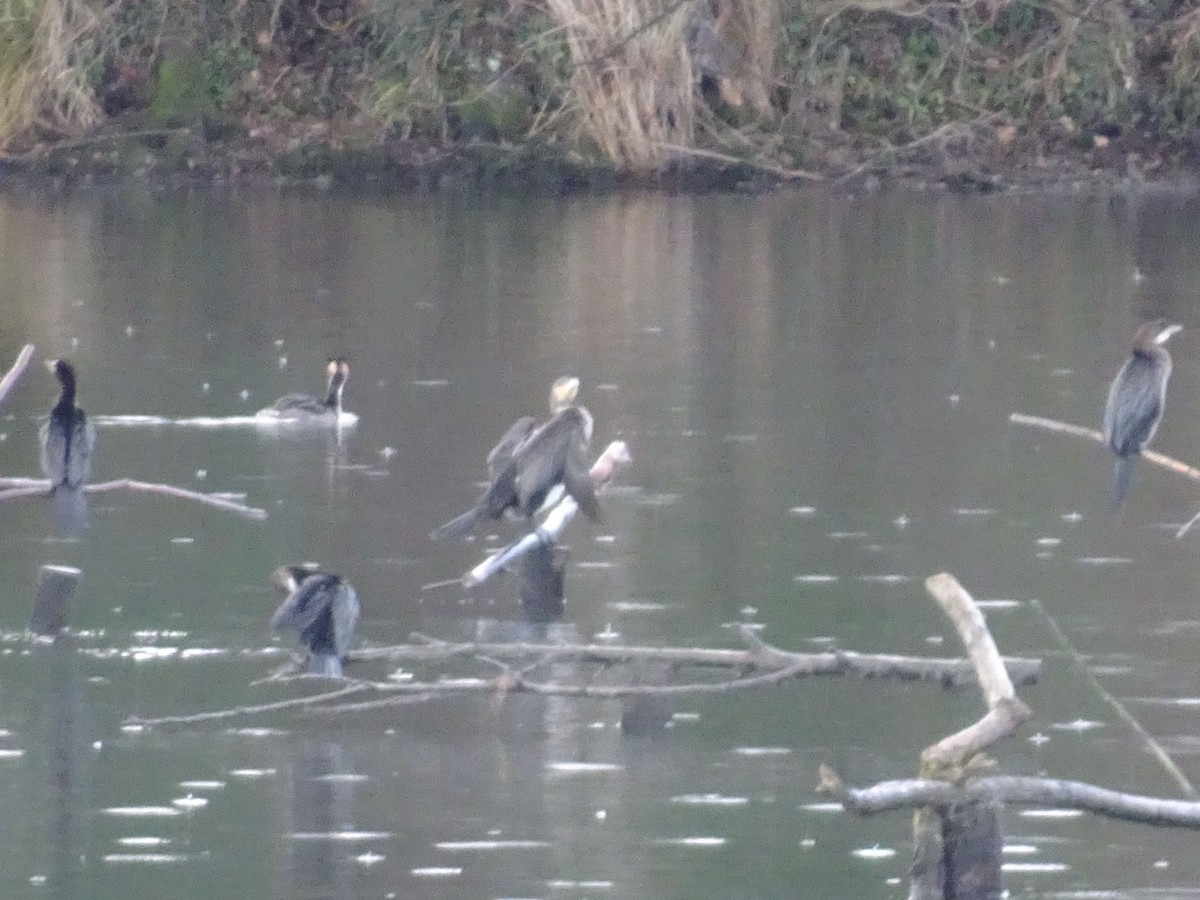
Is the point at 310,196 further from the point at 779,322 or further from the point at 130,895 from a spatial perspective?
the point at 130,895

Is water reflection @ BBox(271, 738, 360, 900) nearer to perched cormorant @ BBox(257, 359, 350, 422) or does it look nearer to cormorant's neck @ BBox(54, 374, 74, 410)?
cormorant's neck @ BBox(54, 374, 74, 410)

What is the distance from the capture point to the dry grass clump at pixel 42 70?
74.4 ft

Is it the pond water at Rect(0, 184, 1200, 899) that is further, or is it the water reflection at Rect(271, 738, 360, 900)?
the pond water at Rect(0, 184, 1200, 899)

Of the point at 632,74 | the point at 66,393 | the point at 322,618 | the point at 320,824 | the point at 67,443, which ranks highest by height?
the point at 632,74

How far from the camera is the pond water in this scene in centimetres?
564

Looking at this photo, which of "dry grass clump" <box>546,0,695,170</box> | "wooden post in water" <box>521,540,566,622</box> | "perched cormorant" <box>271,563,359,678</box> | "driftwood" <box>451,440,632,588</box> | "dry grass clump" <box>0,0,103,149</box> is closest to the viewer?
"perched cormorant" <box>271,563,359,678</box>

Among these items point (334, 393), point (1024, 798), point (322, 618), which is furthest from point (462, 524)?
point (334, 393)

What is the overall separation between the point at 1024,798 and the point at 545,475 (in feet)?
11.7

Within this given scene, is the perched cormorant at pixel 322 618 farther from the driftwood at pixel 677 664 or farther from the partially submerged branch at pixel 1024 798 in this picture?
the partially submerged branch at pixel 1024 798

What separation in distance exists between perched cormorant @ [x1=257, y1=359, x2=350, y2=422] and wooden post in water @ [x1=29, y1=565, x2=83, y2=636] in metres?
3.58

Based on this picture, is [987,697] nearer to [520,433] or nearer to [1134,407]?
[1134,407]

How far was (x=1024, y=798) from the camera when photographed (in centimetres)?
376

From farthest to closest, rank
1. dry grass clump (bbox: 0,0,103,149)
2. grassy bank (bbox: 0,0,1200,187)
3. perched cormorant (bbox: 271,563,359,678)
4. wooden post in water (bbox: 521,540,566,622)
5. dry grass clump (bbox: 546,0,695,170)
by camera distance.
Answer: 1. dry grass clump (bbox: 0,0,103,149)
2. grassy bank (bbox: 0,0,1200,187)
3. dry grass clump (bbox: 546,0,695,170)
4. wooden post in water (bbox: 521,540,566,622)
5. perched cormorant (bbox: 271,563,359,678)

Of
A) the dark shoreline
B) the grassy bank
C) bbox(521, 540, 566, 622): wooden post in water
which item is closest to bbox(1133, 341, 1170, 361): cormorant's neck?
bbox(521, 540, 566, 622): wooden post in water
